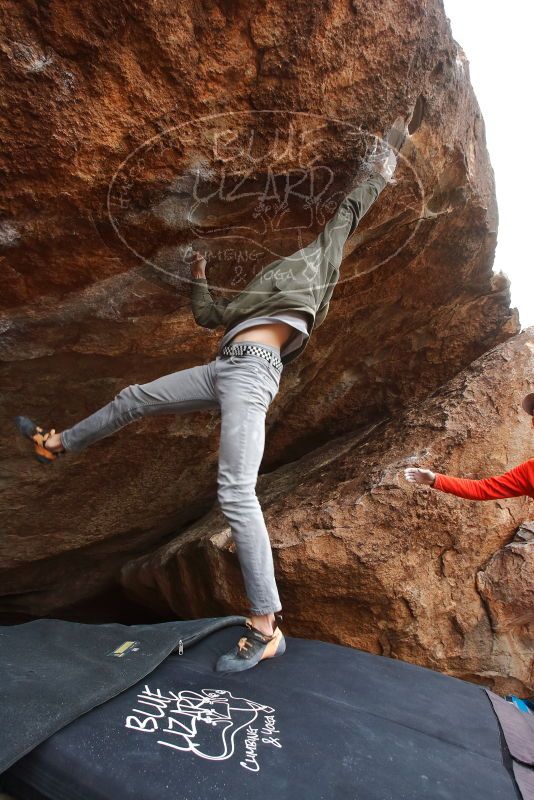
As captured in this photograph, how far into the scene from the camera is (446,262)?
378 cm

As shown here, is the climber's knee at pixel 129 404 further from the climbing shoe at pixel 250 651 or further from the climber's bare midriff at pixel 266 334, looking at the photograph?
the climbing shoe at pixel 250 651

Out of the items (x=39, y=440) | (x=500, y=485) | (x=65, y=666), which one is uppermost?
(x=39, y=440)

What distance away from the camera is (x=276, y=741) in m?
1.78

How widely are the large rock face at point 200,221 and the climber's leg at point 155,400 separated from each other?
651 millimetres

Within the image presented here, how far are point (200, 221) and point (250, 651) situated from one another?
201 centimetres

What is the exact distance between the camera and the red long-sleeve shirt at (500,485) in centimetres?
272

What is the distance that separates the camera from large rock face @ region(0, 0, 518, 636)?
2.16 meters

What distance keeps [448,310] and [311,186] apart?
178cm

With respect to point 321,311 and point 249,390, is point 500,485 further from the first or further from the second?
point 249,390

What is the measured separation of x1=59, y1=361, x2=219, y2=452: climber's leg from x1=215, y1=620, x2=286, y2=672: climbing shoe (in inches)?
39.7

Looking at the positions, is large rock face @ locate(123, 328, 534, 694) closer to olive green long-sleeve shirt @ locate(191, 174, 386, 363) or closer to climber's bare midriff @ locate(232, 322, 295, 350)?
A: olive green long-sleeve shirt @ locate(191, 174, 386, 363)

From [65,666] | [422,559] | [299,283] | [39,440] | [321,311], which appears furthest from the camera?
[422,559]

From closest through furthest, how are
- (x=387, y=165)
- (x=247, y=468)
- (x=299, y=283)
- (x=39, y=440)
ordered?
(x=247, y=468), (x=299, y=283), (x=39, y=440), (x=387, y=165)

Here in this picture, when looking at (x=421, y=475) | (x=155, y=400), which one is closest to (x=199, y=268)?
(x=155, y=400)
